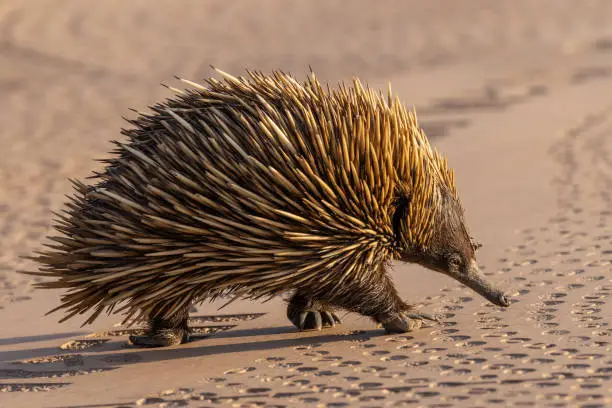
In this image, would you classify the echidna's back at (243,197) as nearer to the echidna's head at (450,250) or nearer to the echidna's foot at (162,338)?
the echidna's head at (450,250)

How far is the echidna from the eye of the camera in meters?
7.33

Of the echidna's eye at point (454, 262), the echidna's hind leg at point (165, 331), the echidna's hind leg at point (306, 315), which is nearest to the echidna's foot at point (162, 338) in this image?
the echidna's hind leg at point (165, 331)

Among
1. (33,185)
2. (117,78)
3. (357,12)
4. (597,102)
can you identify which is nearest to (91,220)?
(33,185)

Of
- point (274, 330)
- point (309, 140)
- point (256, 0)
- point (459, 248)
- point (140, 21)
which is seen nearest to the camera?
point (309, 140)

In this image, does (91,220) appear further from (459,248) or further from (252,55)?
(252,55)

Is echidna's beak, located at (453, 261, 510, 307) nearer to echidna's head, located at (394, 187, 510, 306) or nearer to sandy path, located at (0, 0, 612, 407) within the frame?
echidna's head, located at (394, 187, 510, 306)

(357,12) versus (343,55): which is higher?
(357,12)

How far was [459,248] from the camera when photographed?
791 centimetres

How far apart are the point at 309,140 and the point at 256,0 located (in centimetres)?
1849

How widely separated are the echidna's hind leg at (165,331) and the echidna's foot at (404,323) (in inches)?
49.1

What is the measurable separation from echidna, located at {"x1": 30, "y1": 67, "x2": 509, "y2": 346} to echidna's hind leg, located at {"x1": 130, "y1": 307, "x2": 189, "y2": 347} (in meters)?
0.29

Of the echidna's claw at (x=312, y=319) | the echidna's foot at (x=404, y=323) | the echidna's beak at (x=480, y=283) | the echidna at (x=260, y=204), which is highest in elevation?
the echidna at (x=260, y=204)

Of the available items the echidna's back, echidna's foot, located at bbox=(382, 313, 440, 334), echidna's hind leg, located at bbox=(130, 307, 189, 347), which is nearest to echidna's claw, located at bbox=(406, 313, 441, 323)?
echidna's foot, located at bbox=(382, 313, 440, 334)

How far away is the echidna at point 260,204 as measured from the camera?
7.33 m
